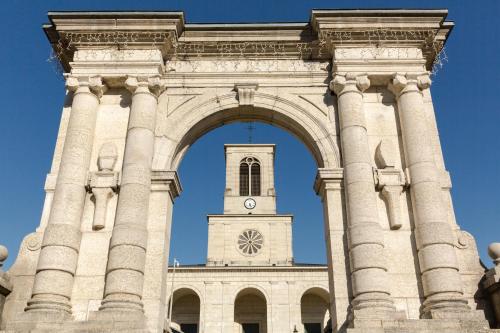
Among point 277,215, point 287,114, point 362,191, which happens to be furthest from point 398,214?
point 277,215

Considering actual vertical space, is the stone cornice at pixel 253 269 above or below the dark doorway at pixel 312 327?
above

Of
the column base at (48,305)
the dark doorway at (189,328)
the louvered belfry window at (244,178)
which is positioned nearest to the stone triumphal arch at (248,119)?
the column base at (48,305)

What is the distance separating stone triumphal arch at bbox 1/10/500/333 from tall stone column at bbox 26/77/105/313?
3 cm

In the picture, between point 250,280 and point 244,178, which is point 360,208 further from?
point 244,178

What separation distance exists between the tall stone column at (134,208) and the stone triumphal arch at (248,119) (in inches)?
1.4

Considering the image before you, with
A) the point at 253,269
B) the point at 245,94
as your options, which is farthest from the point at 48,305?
the point at 253,269

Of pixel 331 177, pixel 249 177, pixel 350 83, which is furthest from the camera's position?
pixel 249 177

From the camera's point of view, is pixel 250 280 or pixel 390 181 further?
pixel 250 280

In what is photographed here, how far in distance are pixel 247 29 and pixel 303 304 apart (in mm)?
33678

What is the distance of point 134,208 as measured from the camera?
11789 mm

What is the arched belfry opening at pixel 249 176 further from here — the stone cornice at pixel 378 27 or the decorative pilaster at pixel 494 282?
the decorative pilaster at pixel 494 282

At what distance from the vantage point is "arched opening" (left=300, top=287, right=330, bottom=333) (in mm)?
42375

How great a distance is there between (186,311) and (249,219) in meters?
11.6

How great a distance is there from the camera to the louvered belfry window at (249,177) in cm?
5362
